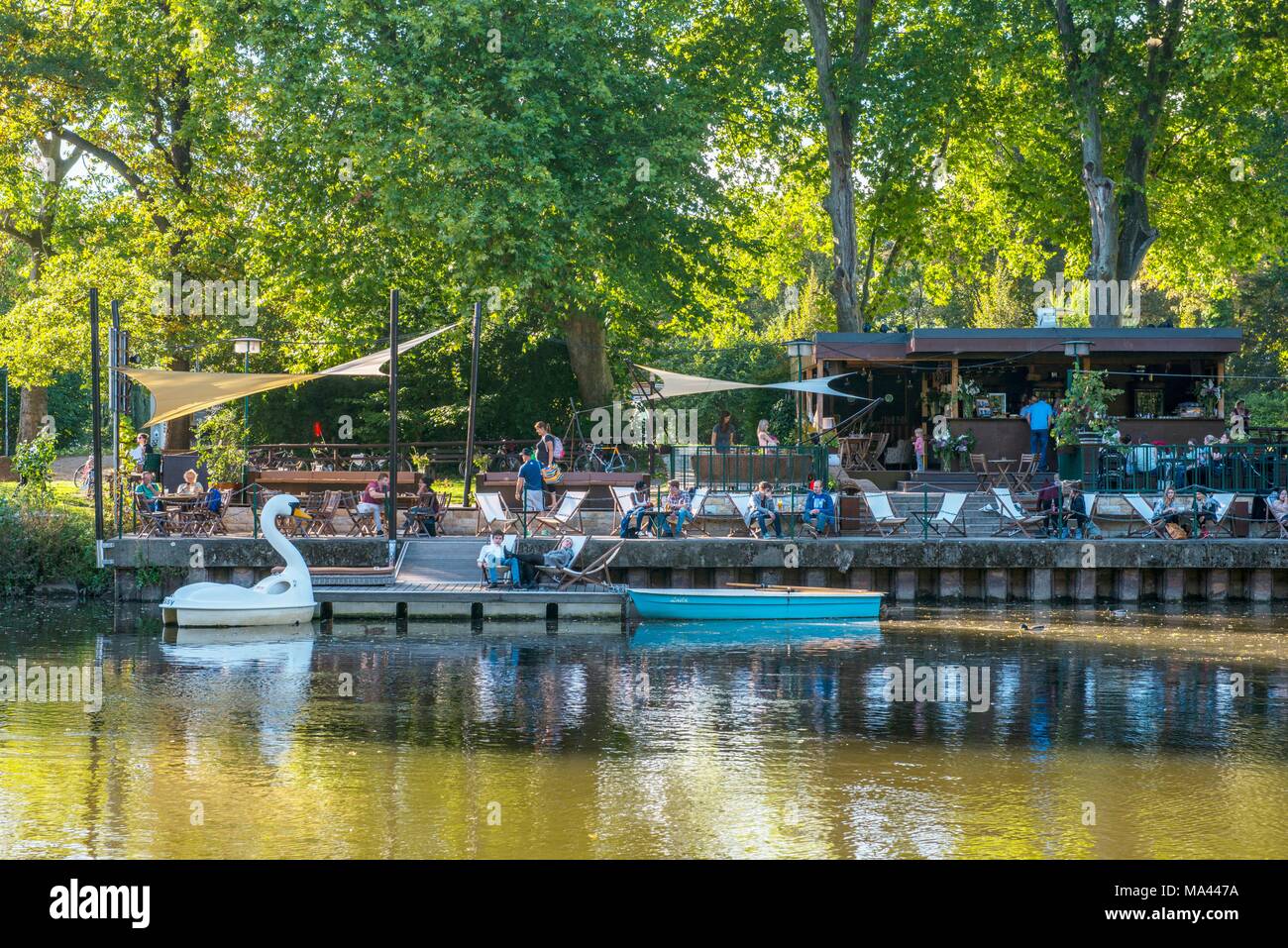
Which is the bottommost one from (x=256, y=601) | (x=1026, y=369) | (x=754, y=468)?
(x=256, y=601)

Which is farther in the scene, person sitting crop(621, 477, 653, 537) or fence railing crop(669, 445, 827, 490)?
fence railing crop(669, 445, 827, 490)

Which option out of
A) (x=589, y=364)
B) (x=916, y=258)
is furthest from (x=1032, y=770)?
(x=916, y=258)

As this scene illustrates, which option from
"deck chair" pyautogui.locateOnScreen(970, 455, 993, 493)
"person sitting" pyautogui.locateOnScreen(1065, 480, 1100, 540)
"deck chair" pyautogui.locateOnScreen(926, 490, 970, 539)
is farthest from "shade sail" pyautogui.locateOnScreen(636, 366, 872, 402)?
"person sitting" pyautogui.locateOnScreen(1065, 480, 1100, 540)

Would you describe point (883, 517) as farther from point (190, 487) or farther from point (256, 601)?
point (190, 487)

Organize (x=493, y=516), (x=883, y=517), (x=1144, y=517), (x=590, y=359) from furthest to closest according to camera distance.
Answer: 1. (x=590, y=359)
2. (x=883, y=517)
3. (x=1144, y=517)
4. (x=493, y=516)

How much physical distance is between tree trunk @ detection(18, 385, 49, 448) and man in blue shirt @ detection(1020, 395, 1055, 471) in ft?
92.0

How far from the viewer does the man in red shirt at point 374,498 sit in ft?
80.8

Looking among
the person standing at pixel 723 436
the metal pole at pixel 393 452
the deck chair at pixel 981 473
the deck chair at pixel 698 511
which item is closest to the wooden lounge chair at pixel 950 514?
the deck chair at pixel 981 473

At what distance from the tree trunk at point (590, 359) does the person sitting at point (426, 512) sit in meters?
10.7

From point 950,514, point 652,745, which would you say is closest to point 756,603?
point 950,514

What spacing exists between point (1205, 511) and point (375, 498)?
14.6 metres

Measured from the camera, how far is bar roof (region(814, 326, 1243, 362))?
2997 cm

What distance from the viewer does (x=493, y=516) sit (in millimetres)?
23969

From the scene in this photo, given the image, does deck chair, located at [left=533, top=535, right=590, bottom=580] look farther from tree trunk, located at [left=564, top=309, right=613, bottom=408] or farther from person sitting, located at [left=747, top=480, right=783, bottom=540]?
tree trunk, located at [left=564, top=309, right=613, bottom=408]
